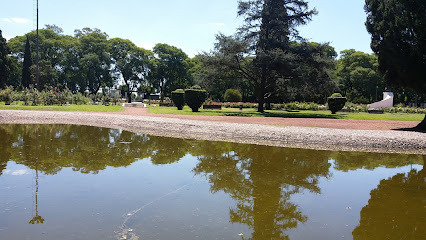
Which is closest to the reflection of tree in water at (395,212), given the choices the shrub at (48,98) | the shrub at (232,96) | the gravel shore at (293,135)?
the gravel shore at (293,135)

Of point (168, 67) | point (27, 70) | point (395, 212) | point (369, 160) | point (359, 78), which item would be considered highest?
point (168, 67)

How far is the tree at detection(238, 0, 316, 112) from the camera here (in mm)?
28781

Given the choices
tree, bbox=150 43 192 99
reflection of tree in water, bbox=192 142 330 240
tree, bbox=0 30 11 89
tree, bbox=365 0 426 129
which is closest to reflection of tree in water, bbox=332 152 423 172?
reflection of tree in water, bbox=192 142 330 240

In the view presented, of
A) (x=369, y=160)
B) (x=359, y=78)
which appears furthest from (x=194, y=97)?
(x=359, y=78)

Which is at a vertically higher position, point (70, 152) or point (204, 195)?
point (70, 152)

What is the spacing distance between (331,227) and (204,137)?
967cm

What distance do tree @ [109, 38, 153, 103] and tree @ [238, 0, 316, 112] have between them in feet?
110

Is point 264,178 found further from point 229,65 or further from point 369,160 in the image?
point 229,65

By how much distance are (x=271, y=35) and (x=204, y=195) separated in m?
29.8

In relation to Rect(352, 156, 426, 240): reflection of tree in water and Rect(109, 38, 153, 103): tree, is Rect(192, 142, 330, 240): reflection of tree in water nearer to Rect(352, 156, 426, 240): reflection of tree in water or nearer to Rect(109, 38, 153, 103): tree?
Rect(352, 156, 426, 240): reflection of tree in water

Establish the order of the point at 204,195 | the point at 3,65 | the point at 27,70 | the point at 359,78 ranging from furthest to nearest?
the point at 359,78
the point at 27,70
the point at 3,65
the point at 204,195

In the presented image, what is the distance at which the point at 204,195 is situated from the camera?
5512 millimetres

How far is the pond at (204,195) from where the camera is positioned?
13.3 ft

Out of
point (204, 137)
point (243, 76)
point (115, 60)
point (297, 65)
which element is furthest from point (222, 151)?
point (115, 60)
